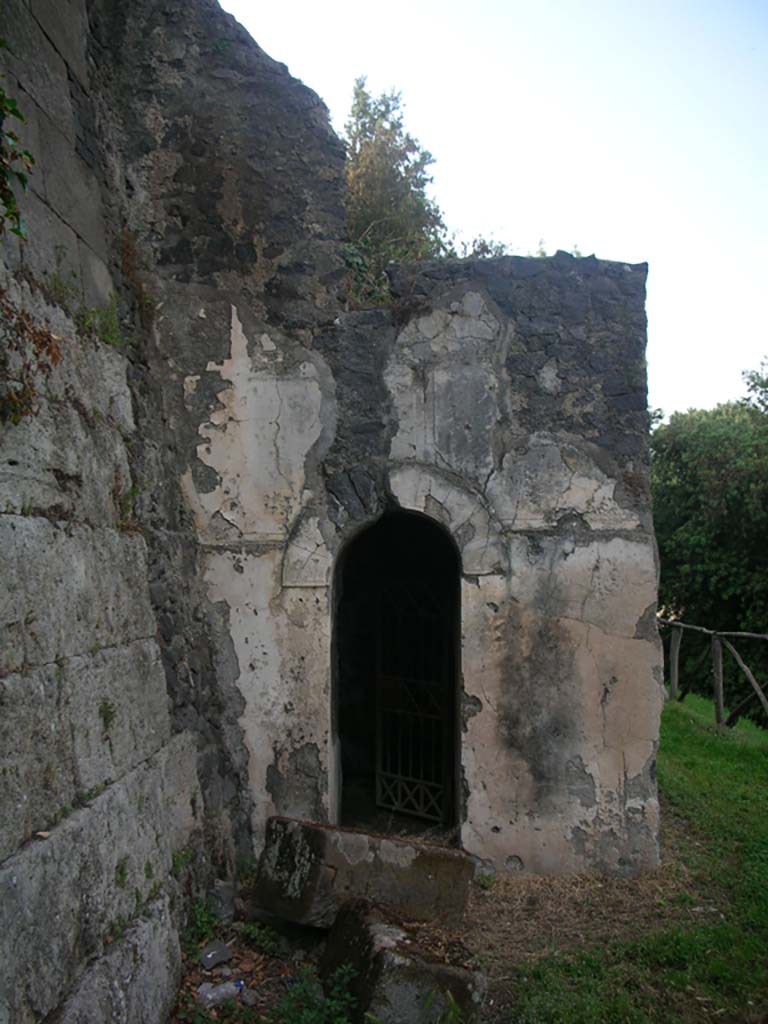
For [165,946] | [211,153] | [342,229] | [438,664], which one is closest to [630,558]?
[438,664]

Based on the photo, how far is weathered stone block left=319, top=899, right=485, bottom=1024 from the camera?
3387 millimetres

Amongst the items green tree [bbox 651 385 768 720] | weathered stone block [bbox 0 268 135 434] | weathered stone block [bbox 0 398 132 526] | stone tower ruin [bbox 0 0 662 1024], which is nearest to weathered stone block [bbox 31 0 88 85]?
stone tower ruin [bbox 0 0 662 1024]

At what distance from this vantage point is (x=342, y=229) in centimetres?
541

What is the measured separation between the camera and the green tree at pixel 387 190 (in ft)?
30.3

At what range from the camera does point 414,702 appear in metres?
6.94

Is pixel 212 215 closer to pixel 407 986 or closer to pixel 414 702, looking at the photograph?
pixel 414 702

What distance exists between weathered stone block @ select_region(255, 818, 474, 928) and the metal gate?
7.91 feet

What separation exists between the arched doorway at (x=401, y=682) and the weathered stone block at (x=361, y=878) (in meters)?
2.00

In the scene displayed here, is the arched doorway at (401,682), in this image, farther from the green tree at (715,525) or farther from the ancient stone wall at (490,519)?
the green tree at (715,525)

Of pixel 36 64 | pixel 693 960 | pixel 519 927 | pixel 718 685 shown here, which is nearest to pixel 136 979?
pixel 519 927

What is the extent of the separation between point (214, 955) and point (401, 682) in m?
3.15

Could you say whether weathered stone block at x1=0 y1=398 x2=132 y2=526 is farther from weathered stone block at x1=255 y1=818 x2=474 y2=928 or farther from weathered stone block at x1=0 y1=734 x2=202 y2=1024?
weathered stone block at x1=255 y1=818 x2=474 y2=928

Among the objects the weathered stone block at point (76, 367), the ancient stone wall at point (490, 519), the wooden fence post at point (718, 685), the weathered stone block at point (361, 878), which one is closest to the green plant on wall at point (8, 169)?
the weathered stone block at point (76, 367)

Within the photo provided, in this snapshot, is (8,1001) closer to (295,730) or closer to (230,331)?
(295,730)
